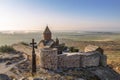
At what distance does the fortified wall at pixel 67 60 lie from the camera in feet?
81.6

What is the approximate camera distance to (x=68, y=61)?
27.2 metres

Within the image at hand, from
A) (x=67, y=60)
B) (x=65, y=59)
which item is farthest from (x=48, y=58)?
Result: (x=67, y=60)

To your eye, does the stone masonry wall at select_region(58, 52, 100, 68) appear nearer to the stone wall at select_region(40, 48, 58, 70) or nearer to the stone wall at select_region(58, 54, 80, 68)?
the stone wall at select_region(58, 54, 80, 68)

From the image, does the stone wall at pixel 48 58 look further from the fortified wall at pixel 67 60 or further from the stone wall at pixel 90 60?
the stone wall at pixel 90 60

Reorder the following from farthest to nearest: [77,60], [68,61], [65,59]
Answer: [77,60] < [68,61] < [65,59]

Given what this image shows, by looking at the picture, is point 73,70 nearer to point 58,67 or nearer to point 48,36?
point 58,67

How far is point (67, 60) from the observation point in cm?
2709

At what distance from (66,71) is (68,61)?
1782 millimetres

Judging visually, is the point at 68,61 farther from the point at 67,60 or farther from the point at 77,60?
the point at 77,60

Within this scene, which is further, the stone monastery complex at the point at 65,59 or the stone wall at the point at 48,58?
the stone monastery complex at the point at 65,59

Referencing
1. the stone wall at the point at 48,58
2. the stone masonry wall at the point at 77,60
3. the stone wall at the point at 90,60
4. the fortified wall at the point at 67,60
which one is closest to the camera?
the stone wall at the point at 48,58

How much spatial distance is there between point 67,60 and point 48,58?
337 centimetres

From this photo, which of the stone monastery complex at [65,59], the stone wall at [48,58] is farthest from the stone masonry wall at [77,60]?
the stone wall at [48,58]

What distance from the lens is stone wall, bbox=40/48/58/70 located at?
974 inches
